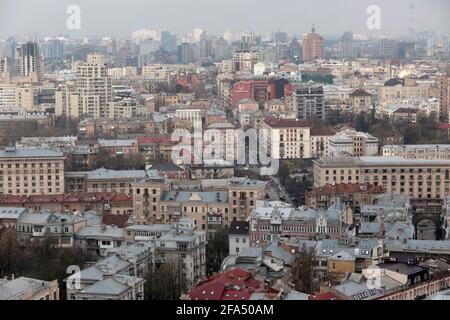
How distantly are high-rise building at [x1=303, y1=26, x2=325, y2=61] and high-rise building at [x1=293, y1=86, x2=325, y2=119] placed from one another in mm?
4890

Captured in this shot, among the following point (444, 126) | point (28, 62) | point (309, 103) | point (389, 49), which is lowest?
point (444, 126)

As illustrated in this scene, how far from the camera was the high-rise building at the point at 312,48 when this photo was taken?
1669 centimetres

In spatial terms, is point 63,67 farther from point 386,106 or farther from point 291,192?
point 291,192

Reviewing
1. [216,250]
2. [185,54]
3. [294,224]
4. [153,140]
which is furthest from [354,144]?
[185,54]

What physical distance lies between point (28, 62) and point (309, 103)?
5.04 metres

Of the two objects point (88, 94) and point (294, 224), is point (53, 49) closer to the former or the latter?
point (88, 94)

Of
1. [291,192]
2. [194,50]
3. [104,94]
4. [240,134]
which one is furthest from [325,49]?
[291,192]

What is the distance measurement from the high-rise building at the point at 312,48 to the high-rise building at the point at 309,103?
489cm

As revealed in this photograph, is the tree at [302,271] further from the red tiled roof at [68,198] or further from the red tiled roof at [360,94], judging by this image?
the red tiled roof at [360,94]

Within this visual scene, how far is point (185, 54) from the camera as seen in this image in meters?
18.2

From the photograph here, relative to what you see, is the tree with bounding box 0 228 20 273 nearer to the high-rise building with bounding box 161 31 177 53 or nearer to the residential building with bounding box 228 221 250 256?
the residential building with bounding box 228 221 250 256

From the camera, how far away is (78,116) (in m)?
11.5

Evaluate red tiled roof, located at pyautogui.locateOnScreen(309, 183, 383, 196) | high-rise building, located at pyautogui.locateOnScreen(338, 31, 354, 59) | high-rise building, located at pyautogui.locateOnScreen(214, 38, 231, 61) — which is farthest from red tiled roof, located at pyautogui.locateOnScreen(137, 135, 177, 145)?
high-rise building, located at pyautogui.locateOnScreen(214, 38, 231, 61)

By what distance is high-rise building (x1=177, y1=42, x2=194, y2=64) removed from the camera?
57.5 feet
